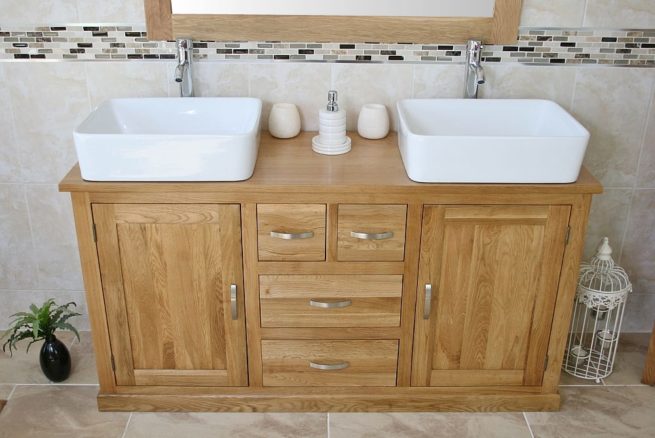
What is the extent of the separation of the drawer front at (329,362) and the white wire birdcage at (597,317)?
2.38 feet

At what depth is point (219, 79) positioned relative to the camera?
2.40 m

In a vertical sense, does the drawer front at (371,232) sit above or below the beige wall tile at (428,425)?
above

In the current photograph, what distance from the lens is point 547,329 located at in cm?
223

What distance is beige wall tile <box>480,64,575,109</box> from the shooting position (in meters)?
2.39

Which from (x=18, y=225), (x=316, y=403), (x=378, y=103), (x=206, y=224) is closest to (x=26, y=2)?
(x=18, y=225)

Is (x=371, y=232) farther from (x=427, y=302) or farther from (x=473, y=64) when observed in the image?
(x=473, y=64)

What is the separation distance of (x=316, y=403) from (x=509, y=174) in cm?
98

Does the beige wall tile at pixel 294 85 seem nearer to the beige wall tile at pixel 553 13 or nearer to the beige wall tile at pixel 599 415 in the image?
the beige wall tile at pixel 553 13

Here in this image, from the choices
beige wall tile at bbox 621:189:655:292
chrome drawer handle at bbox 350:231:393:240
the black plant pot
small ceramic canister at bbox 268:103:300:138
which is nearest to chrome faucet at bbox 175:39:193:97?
small ceramic canister at bbox 268:103:300:138

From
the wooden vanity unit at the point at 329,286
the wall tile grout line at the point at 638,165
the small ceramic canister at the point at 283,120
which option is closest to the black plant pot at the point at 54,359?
the wooden vanity unit at the point at 329,286

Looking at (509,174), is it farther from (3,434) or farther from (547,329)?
(3,434)

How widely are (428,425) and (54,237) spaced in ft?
5.00

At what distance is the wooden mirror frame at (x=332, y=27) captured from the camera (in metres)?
2.29

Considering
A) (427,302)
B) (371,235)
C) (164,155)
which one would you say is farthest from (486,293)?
(164,155)
